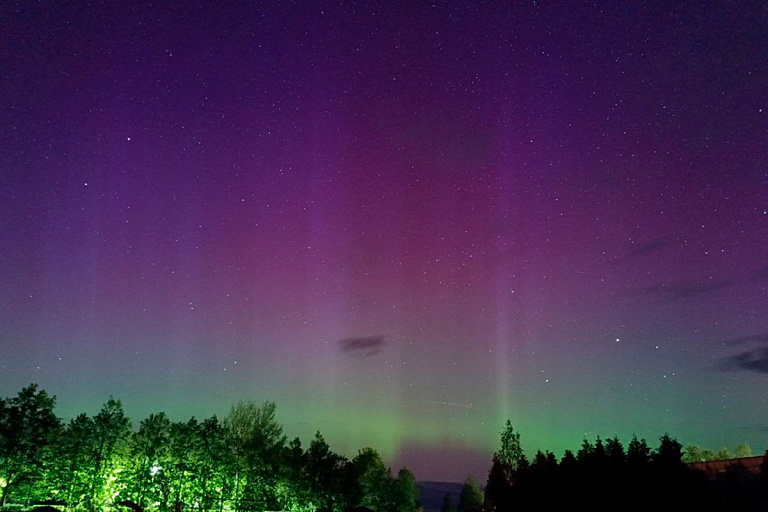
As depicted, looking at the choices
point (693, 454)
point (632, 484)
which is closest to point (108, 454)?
point (632, 484)

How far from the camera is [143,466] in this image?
34.7 meters

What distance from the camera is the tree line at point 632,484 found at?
85.5 feet

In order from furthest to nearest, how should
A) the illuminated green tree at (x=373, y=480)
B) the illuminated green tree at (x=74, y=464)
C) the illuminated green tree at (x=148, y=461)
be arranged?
the illuminated green tree at (x=373, y=480), the illuminated green tree at (x=148, y=461), the illuminated green tree at (x=74, y=464)

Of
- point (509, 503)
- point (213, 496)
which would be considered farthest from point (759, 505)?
point (213, 496)

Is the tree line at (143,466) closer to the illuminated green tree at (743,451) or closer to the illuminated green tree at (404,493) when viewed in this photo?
the illuminated green tree at (404,493)

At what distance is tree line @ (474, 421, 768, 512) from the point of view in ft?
85.5

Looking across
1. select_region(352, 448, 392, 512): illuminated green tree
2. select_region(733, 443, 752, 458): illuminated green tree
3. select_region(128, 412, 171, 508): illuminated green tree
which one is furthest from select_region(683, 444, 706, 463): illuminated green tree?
select_region(128, 412, 171, 508): illuminated green tree

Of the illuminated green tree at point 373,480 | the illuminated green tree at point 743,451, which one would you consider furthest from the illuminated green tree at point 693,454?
the illuminated green tree at point 373,480

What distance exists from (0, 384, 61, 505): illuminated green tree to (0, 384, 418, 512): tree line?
5cm

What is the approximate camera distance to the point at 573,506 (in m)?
33.1

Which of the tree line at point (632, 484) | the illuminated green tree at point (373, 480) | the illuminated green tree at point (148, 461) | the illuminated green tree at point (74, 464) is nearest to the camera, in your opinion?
the tree line at point (632, 484)

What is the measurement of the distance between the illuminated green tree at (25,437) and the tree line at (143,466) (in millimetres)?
46

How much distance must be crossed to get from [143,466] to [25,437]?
24.0 ft

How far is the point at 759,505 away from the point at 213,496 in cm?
3168
